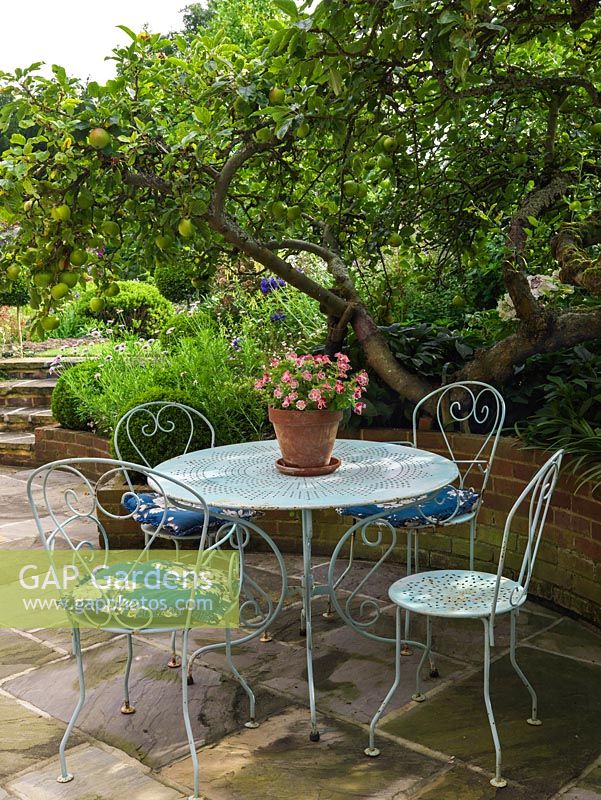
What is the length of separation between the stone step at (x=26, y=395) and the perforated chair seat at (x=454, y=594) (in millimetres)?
6029

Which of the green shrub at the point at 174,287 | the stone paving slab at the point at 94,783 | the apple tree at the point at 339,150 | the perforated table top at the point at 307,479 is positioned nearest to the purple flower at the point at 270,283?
the apple tree at the point at 339,150

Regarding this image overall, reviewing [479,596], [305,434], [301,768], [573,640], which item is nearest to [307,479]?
[305,434]

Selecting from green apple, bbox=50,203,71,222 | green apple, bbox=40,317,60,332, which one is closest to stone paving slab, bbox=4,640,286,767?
green apple, bbox=40,317,60,332

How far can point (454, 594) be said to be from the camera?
245 cm

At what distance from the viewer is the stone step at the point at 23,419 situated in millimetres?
7395

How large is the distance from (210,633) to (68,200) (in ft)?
5.91

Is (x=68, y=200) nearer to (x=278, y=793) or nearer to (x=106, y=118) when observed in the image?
(x=106, y=118)

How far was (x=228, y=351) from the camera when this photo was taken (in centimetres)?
548

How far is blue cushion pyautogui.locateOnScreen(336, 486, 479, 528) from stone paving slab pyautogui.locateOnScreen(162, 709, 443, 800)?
758 millimetres

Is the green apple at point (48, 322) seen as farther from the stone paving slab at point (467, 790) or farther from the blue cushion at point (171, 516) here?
the stone paving slab at point (467, 790)

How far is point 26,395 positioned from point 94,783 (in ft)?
20.3

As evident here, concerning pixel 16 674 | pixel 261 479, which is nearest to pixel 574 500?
pixel 261 479

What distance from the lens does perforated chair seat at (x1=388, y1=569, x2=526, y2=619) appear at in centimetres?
230

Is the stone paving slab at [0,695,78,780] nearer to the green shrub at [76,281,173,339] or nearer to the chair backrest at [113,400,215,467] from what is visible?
the chair backrest at [113,400,215,467]
